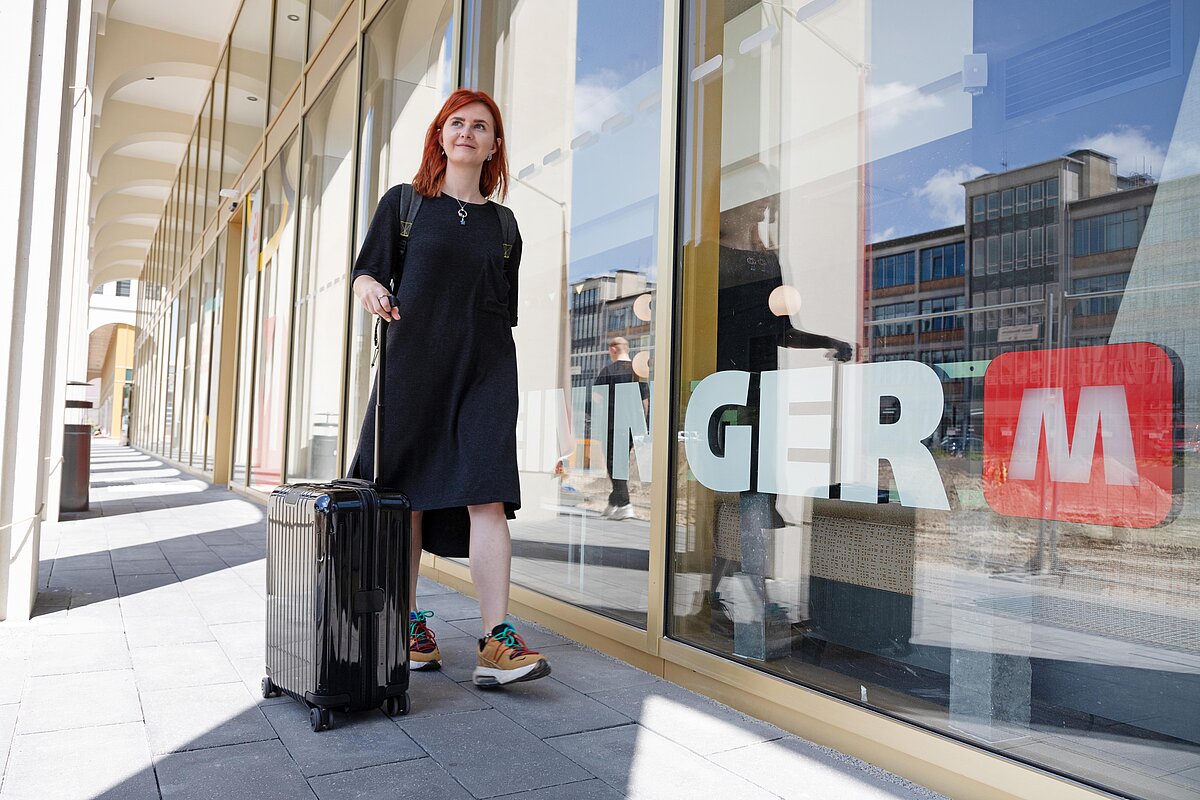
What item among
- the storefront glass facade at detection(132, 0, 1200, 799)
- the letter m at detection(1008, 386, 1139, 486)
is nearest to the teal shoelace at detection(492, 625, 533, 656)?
the storefront glass facade at detection(132, 0, 1200, 799)

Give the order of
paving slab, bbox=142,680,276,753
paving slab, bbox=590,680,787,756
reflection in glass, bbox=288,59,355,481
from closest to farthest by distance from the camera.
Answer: paving slab, bbox=142,680,276,753
paving slab, bbox=590,680,787,756
reflection in glass, bbox=288,59,355,481

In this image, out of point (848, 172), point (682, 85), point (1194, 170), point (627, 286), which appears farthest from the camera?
point (627, 286)

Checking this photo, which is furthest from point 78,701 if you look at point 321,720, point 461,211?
point 461,211

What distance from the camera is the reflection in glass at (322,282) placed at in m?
5.46

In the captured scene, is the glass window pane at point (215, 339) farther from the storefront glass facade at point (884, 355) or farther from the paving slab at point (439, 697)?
the paving slab at point (439, 697)

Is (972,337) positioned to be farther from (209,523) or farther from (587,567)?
(209,523)

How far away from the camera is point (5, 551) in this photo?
270 cm

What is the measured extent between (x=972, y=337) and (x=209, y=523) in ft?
18.3

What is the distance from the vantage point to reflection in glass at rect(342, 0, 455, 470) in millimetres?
4348

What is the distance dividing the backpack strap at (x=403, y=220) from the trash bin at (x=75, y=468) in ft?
16.4

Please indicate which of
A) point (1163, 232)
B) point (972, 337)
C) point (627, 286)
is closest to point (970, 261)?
point (972, 337)

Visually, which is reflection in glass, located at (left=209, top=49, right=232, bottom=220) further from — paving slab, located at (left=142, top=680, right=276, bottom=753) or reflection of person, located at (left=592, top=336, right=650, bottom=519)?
paving slab, located at (left=142, top=680, right=276, bottom=753)

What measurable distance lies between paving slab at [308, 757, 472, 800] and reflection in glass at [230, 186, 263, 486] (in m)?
7.23

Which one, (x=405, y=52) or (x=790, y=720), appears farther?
(x=405, y=52)
